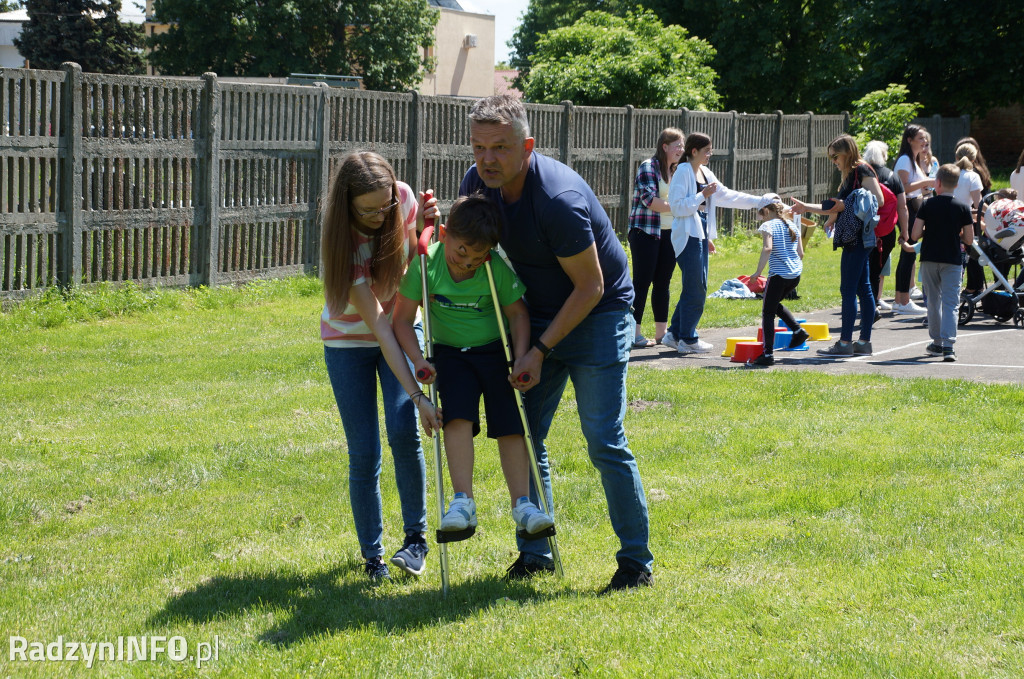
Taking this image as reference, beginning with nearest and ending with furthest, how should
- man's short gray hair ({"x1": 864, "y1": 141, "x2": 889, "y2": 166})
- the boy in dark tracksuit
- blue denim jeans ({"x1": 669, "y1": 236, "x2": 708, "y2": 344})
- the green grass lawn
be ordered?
the green grass lawn, the boy in dark tracksuit, blue denim jeans ({"x1": 669, "y1": 236, "x2": 708, "y2": 344}), man's short gray hair ({"x1": 864, "y1": 141, "x2": 889, "y2": 166})

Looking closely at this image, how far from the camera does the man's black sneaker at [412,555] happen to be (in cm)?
518

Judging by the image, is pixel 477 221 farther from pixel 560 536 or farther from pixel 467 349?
pixel 560 536

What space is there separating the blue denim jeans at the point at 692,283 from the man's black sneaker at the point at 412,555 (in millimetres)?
6101

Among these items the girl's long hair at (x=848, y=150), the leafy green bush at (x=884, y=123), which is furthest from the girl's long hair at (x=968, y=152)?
the leafy green bush at (x=884, y=123)

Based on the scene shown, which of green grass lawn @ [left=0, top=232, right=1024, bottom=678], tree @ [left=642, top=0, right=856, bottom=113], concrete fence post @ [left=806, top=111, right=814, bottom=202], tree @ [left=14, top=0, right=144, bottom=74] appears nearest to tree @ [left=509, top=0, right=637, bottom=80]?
tree @ [left=642, top=0, right=856, bottom=113]

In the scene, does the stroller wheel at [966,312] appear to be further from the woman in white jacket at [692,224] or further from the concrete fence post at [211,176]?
the concrete fence post at [211,176]

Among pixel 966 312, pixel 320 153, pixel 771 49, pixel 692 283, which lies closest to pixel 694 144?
pixel 692 283

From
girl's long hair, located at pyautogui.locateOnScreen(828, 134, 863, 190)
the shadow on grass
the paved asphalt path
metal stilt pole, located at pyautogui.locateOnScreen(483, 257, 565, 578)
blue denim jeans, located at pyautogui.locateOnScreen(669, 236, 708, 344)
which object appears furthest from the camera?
blue denim jeans, located at pyautogui.locateOnScreen(669, 236, 708, 344)

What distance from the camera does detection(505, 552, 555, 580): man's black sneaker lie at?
523cm

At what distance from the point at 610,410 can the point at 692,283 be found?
6.33m

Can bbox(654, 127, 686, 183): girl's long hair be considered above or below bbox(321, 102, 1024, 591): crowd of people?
above

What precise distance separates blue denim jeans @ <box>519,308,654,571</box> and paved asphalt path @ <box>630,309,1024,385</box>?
545 centimetres

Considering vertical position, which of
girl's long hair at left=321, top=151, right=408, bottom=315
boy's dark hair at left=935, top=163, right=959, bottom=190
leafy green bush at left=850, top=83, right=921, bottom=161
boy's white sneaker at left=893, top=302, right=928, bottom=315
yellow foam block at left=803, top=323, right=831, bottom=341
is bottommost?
yellow foam block at left=803, top=323, right=831, bottom=341

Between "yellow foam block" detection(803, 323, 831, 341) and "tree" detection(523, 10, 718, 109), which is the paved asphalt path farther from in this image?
"tree" detection(523, 10, 718, 109)
